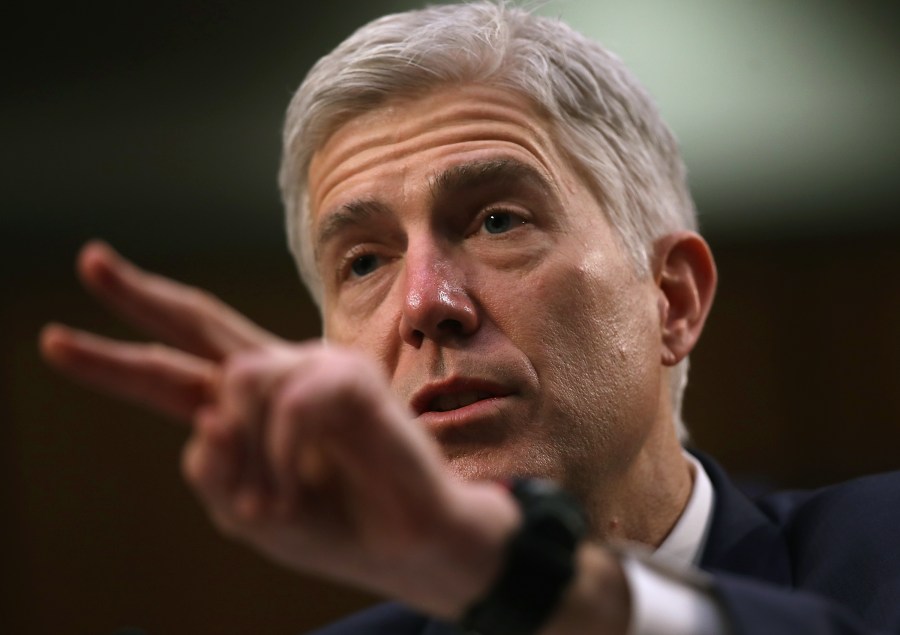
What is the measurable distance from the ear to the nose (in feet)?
1.66

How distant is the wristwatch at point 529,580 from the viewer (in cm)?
108

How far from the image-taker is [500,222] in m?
2.05

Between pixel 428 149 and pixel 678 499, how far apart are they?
0.83 meters

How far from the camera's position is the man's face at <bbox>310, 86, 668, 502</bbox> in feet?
6.09

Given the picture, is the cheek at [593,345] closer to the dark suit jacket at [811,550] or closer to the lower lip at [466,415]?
the lower lip at [466,415]

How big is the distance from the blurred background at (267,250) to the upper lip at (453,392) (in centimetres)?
290

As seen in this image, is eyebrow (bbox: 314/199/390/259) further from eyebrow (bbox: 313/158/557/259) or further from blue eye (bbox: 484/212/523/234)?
blue eye (bbox: 484/212/523/234)

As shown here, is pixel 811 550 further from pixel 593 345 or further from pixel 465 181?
pixel 465 181

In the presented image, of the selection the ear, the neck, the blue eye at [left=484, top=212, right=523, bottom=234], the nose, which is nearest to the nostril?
the nose

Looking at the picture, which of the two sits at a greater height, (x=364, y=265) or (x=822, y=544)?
(x=364, y=265)

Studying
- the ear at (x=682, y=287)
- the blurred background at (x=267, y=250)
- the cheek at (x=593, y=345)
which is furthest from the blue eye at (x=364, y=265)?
the blurred background at (x=267, y=250)

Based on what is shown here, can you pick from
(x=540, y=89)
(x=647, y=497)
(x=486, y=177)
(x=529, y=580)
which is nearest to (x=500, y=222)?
(x=486, y=177)

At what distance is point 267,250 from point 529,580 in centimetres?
475

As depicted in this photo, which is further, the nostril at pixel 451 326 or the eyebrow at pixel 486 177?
the eyebrow at pixel 486 177
